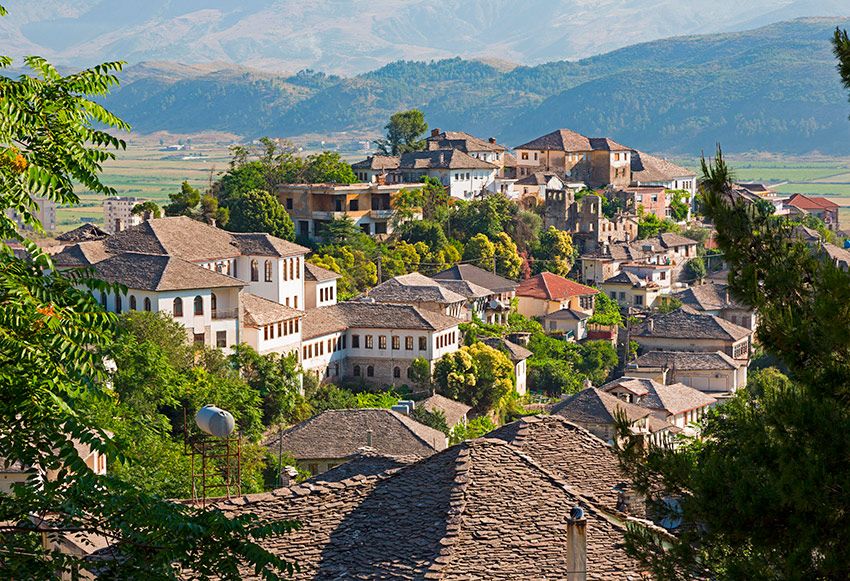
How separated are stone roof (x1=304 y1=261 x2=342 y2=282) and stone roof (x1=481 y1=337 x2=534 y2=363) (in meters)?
6.83

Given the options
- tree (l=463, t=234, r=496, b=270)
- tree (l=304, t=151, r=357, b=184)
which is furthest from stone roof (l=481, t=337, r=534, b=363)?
tree (l=304, t=151, r=357, b=184)

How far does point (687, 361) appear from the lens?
71.3 metres

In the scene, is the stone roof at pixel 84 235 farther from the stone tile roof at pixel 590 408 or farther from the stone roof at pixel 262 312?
the stone tile roof at pixel 590 408

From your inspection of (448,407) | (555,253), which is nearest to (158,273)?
(448,407)

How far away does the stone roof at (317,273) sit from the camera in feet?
218

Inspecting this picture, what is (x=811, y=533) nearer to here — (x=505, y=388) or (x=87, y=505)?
(x=87, y=505)

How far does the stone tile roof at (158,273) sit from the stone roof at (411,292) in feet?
41.8

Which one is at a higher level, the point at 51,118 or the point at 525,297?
the point at 51,118

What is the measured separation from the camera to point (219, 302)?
5597cm

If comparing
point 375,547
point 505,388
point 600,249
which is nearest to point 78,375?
point 375,547

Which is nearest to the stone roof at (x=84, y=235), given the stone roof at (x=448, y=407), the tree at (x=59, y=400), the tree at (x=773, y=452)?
the stone roof at (x=448, y=407)

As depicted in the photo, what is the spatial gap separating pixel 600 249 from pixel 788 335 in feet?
258

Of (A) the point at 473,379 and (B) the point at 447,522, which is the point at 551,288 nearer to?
(A) the point at 473,379

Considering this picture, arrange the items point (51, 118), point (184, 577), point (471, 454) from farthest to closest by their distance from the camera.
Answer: point (471, 454), point (184, 577), point (51, 118)
